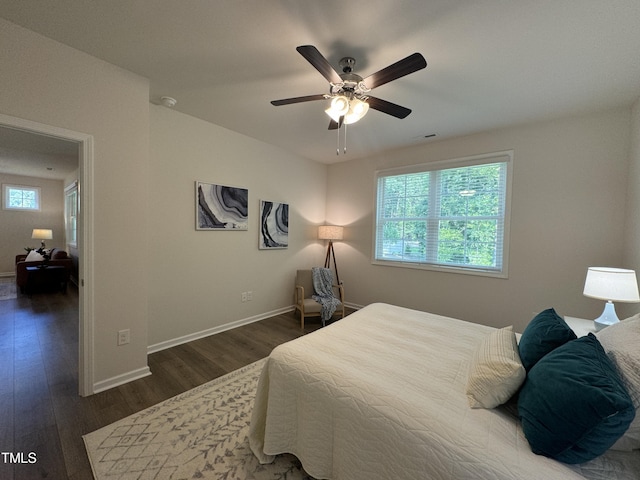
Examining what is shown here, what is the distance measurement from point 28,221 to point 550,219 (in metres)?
10.9

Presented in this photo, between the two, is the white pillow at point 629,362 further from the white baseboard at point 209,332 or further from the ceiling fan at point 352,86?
the white baseboard at point 209,332

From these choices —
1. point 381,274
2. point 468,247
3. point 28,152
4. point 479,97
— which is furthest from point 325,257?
point 28,152

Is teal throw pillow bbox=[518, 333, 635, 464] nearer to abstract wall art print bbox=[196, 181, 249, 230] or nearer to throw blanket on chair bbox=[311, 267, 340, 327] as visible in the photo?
throw blanket on chair bbox=[311, 267, 340, 327]

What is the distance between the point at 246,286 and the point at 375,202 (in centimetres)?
246

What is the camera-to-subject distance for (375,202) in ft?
13.8

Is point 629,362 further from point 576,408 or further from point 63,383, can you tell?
point 63,383

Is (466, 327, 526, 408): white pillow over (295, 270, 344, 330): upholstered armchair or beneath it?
over

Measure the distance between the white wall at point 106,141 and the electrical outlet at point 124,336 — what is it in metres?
0.03

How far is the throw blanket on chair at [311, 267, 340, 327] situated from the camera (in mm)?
3635

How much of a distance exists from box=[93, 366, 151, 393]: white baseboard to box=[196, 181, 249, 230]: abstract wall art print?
1.56 meters

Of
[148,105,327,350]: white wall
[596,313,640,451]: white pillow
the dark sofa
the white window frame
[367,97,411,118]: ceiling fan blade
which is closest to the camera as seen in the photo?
[596,313,640,451]: white pillow

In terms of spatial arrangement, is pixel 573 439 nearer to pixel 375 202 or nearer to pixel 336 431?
pixel 336 431

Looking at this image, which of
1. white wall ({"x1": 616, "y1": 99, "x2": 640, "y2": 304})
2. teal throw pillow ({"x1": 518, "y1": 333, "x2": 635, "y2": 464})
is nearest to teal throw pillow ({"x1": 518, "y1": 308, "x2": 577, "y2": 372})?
teal throw pillow ({"x1": 518, "y1": 333, "x2": 635, "y2": 464})

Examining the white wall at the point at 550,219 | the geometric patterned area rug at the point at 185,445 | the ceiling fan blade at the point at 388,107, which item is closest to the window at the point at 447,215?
the white wall at the point at 550,219
